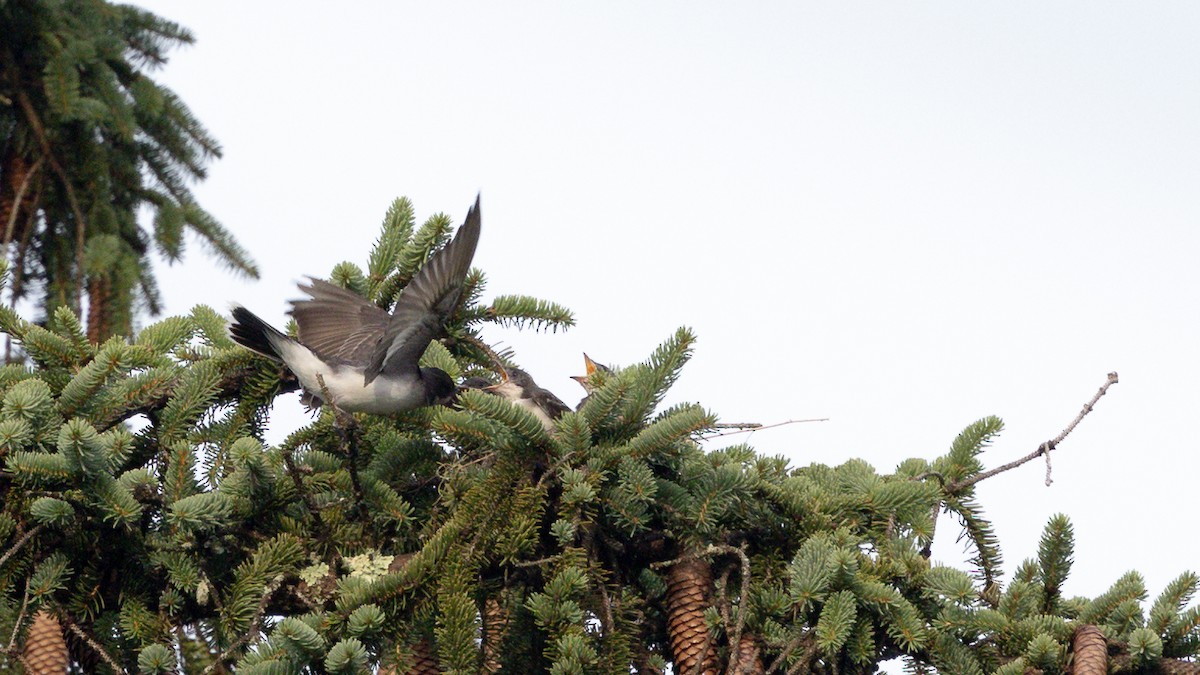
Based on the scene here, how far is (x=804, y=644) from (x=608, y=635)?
16.8 inches

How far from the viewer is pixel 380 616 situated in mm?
2803

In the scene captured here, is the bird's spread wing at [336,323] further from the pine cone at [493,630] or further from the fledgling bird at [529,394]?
the pine cone at [493,630]

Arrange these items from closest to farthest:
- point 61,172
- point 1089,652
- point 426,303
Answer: point 1089,652, point 426,303, point 61,172

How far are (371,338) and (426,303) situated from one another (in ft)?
2.56

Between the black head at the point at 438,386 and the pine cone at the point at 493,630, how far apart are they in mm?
1159

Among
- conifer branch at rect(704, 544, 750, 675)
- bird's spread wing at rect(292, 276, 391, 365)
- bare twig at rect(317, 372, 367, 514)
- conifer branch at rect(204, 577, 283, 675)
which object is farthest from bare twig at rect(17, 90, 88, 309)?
conifer branch at rect(704, 544, 750, 675)

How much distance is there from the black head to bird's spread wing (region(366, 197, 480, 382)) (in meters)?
0.06

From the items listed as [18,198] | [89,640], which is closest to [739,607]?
[89,640]

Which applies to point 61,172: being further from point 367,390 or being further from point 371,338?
point 367,390

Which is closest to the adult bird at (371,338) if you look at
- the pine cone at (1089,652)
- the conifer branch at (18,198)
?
the pine cone at (1089,652)

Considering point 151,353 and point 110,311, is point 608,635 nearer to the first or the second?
point 151,353

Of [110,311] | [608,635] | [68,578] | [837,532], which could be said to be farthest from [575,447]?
[110,311]

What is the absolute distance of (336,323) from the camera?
4586 millimetres

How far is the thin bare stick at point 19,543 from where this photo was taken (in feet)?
9.66
